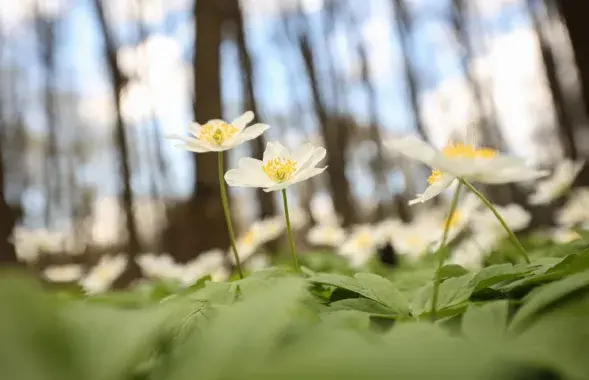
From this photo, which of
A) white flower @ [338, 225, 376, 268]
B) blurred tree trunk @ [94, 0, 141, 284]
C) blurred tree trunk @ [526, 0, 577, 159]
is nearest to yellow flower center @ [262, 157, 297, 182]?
white flower @ [338, 225, 376, 268]

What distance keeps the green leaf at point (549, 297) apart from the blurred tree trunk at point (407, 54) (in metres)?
8.90

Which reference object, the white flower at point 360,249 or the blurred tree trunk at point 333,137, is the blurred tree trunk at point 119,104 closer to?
the blurred tree trunk at point 333,137

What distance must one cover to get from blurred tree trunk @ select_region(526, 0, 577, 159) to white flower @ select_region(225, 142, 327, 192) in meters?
7.37

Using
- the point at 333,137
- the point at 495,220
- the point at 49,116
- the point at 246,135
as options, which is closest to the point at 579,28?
the point at 495,220

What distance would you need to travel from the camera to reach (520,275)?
62 centimetres

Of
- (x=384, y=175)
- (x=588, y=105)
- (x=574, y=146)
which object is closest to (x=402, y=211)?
(x=384, y=175)

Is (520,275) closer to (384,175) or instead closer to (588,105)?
(588,105)

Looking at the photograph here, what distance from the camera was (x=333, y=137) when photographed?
10.3 metres

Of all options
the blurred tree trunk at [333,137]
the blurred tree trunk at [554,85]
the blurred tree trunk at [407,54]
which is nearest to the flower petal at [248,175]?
the blurred tree trunk at [554,85]

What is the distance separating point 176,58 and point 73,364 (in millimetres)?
10729

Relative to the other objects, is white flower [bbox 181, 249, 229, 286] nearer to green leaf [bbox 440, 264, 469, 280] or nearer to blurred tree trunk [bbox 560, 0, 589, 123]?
green leaf [bbox 440, 264, 469, 280]

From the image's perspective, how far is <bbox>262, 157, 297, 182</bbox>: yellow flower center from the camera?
823mm

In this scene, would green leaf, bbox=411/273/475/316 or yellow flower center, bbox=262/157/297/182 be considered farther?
yellow flower center, bbox=262/157/297/182

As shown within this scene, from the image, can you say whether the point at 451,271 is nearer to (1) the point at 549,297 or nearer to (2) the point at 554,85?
(1) the point at 549,297
